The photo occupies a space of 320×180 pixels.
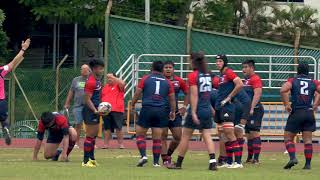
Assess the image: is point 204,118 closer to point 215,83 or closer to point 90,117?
point 215,83

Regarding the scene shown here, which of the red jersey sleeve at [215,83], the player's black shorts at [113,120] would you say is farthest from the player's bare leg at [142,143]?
the player's black shorts at [113,120]

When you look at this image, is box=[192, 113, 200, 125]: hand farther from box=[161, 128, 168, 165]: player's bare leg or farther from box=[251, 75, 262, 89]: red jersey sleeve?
box=[251, 75, 262, 89]: red jersey sleeve

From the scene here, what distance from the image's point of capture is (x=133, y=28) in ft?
107

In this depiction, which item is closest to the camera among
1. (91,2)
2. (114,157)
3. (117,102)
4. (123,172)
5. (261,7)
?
(123,172)

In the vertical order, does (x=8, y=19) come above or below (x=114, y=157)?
above

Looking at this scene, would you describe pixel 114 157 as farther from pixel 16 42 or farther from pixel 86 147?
pixel 16 42

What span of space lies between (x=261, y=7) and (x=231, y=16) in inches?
241

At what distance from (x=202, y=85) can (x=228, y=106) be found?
97cm

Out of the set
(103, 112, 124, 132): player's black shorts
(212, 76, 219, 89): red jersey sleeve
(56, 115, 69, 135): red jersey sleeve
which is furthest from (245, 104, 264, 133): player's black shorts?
(103, 112, 124, 132): player's black shorts

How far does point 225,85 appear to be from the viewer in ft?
63.3

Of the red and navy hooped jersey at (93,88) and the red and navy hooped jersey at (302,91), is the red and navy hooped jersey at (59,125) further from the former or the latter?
the red and navy hooped jersey at (302,91)

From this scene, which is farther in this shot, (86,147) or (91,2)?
(91,2)

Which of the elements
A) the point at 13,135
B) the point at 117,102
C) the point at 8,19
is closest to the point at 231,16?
the point at 8,19

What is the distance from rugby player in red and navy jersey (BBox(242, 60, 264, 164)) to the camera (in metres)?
20.9
